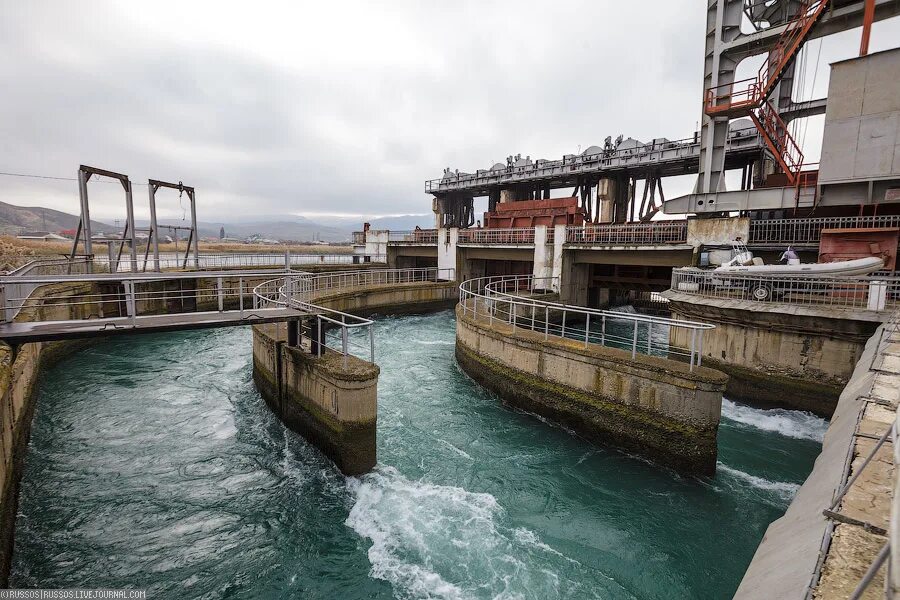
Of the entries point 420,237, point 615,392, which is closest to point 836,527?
point 615,392

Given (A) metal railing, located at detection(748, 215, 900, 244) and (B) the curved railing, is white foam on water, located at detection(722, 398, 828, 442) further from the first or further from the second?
(B) the curved railing

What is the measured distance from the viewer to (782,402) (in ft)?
41.1

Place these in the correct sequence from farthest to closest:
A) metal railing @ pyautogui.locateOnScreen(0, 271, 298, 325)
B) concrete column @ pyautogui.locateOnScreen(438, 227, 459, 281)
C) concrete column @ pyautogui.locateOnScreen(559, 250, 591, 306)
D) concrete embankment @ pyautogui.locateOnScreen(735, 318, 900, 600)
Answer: concrete column @ pyautogui.locateOnScreen(438, 227, 459, 281)
concrete column @ pyautogui.locateOnScreen(559, 250, 591, 306)
metal railing @ pyautogui.locateOnScreen(0, 271, 298, 325)
concrete embankment @ pyautogui.locateOnScreen(735, 318, 900, 600)

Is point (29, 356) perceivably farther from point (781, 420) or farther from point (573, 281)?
point (573, 281)

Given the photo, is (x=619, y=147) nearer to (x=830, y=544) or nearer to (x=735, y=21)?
(x=735, y=21)

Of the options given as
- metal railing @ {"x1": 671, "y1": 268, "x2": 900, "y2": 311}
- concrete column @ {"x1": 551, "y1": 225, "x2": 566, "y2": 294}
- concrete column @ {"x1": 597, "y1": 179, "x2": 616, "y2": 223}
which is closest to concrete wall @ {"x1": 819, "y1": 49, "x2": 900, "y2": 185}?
metal railing @ {"x1": 671, "y1": 268, "x2": 900, "y2": 311}

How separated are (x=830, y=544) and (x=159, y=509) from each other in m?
10.0

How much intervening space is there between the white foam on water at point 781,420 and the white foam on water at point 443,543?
322 inches

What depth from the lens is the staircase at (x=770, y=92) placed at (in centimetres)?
1681

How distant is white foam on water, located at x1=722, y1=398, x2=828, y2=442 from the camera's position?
37.1 ft

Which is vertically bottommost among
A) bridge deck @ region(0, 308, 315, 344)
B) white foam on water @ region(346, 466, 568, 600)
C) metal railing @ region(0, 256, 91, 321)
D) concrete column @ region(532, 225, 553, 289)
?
white foam on water @ region(346, 466, 568, 600)

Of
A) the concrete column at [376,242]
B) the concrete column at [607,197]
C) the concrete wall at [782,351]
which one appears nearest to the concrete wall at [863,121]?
the concrete wall at [782,351]

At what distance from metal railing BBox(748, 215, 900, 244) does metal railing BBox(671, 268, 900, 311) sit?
3319mm

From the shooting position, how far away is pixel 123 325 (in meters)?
8.53
